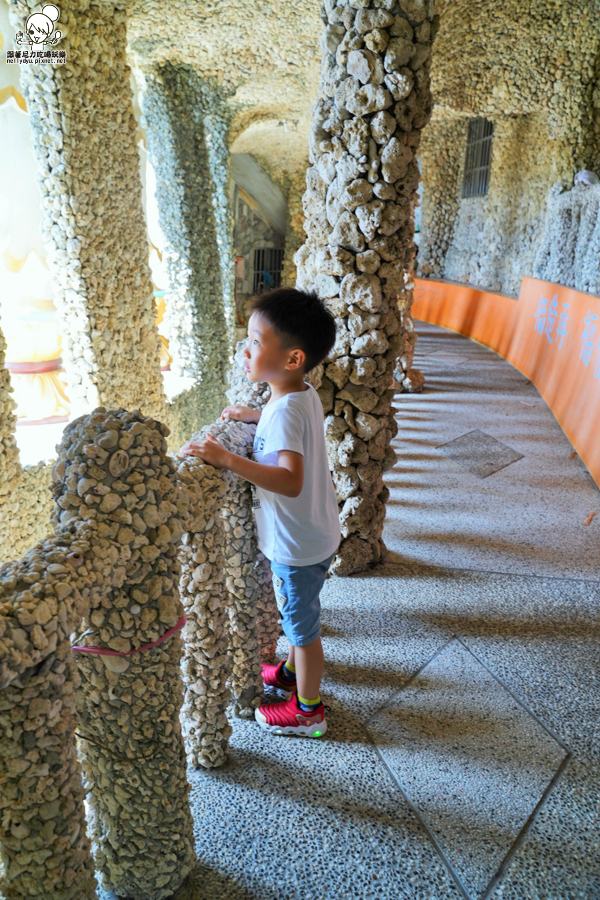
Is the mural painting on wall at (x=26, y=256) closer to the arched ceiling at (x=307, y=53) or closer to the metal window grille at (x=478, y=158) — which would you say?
the arched ceiling at (x=307, y=53)

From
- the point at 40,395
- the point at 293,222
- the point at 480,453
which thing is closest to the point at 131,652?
the point at 480,453

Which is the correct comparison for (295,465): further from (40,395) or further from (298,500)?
(40,395)

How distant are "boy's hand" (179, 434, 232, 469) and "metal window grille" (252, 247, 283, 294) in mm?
12824

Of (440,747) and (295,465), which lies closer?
(295,465)

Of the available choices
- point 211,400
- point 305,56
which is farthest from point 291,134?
point 211,400

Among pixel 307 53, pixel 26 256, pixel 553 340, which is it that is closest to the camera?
pixel 26 256

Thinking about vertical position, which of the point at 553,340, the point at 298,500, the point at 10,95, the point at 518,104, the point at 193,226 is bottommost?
the point at 553,340

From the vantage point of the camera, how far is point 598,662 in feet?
7.55

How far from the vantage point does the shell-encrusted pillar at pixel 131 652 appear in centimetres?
110

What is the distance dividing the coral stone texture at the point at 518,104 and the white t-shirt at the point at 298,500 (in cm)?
622

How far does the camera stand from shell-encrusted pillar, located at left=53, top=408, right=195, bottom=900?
1099 mm

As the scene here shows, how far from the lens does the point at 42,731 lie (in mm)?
939

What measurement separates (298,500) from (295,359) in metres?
0.36

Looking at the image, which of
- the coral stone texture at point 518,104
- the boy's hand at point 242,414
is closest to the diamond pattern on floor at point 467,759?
the boy's hand at point 242,414
